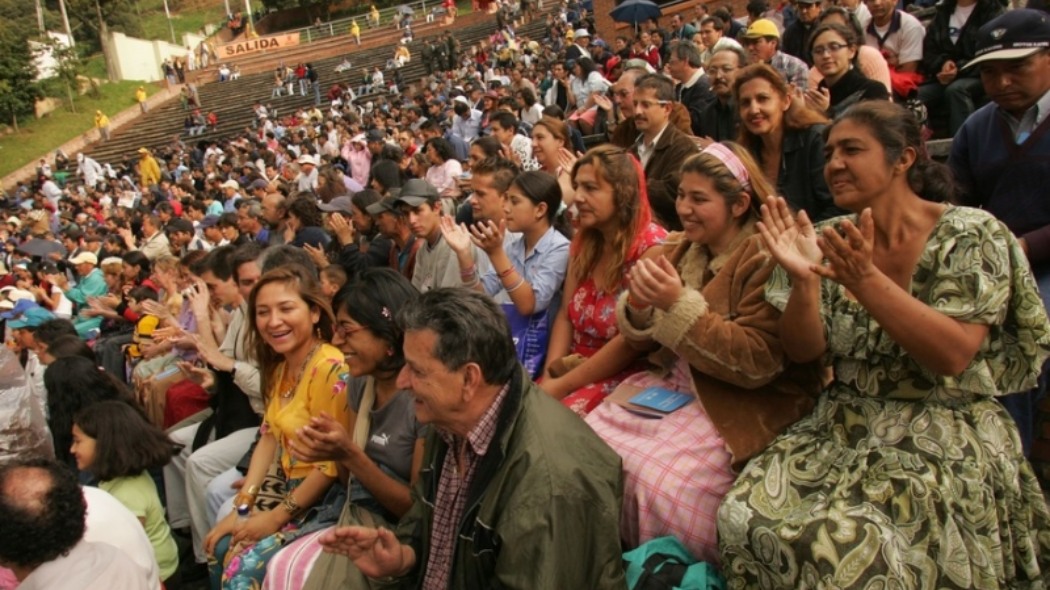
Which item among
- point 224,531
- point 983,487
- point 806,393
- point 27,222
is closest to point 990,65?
point 806,393

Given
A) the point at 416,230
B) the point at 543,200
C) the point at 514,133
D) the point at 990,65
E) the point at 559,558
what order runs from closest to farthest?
the point at 559,558, the point at 990,65, the point at 543,200, the point at 416,230, the point at 514,133

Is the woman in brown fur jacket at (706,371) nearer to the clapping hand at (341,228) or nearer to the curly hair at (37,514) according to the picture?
Result: the curly hair at (37,514)

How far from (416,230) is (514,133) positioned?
323 centimetres

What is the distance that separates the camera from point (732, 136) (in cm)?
545

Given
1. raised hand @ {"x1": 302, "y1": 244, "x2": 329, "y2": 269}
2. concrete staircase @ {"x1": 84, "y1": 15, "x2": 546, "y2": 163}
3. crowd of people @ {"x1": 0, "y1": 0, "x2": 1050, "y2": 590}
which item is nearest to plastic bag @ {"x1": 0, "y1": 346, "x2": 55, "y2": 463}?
crowd of people @ {"x1": 0, "y1": 0, "x2": 1050, "y2": 590}

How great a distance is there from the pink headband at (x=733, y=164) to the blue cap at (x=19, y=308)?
793cm

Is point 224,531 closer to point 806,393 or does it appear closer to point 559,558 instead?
point 559,558

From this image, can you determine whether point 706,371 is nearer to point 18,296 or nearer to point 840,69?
point 840,69

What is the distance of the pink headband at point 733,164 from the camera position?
2822 millimetres

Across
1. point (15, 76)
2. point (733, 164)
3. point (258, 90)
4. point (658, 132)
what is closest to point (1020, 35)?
point (733, 164)

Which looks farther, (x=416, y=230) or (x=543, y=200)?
(x=416, y=230)

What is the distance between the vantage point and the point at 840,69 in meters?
4.68

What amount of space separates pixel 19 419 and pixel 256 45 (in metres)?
42.9

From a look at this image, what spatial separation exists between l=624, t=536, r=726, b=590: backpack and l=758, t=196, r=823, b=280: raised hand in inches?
36.3
